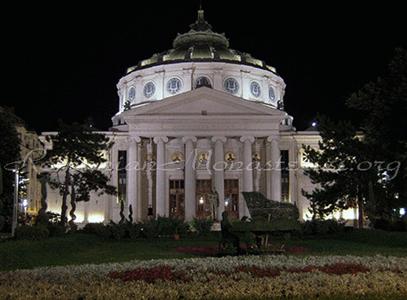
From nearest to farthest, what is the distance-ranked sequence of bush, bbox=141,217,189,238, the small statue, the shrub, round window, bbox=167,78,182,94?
the shrub, bush, bbox=141,217,189,238, the small statue, round window, bbox=167,78,182,94

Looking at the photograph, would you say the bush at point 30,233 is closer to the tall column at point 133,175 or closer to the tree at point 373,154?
the tree at point 373,154

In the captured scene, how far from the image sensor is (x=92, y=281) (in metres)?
12.6

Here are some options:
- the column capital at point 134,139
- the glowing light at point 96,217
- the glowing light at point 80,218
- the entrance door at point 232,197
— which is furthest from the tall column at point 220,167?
the glowing light at point 80,218

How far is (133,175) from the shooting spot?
56.7m

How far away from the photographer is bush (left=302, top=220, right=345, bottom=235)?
1384 inches

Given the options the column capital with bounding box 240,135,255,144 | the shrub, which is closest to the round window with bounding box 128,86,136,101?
the column capital with bounding box 240,135,255,144

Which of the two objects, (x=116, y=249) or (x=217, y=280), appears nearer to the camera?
(x=217, y=280)

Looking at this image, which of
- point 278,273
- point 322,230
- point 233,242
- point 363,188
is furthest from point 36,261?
point 363,188

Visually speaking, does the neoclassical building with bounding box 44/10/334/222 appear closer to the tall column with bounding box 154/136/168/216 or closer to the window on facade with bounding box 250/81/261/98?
the tall column with bounding box 154/136/168/216

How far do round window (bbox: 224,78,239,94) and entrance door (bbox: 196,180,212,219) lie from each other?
42.8ft

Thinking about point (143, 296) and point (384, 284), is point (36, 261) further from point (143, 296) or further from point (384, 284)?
point (384, 284)

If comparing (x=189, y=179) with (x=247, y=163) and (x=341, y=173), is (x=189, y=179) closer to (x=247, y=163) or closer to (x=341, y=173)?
(x=247, y=163)

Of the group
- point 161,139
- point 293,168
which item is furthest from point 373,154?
point 293,168

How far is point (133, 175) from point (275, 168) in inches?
540
